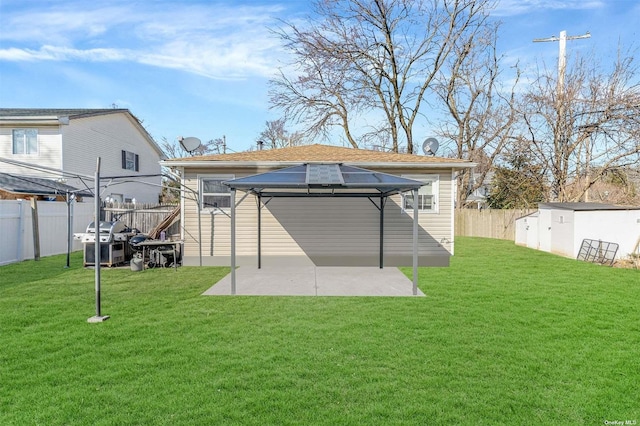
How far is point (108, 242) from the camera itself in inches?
376

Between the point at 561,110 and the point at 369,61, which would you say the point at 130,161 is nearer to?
the point at 369,61

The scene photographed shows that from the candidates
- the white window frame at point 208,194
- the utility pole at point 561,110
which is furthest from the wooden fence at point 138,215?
the utility pole at point 561,110

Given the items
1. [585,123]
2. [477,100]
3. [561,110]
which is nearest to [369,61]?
[477,100]

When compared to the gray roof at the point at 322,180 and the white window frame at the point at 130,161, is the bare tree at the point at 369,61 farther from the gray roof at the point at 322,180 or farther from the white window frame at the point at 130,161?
the gray roof at the point at 322,180

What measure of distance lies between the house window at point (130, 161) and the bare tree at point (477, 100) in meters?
17.9

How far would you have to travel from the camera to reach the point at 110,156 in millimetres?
19453

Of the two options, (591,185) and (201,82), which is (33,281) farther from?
(591,185)

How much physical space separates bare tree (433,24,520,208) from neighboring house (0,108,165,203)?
670 inches

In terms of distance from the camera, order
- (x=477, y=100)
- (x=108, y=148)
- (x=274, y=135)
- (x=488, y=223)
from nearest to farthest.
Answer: (x=108, y=148)
(x=488, y=223)
(x=477, y=100)
(x=274, y=135)

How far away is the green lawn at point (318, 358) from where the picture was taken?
2.90 meters

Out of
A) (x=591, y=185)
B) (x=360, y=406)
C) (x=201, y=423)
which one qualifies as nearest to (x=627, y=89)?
(x=591, y=185)

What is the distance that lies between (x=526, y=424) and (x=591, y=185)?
712 inches

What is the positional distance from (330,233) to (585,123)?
1410 cm

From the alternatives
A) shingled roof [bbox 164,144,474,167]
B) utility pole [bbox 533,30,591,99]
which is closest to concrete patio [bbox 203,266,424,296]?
shingled roof [bbox 164,144,474,167]
